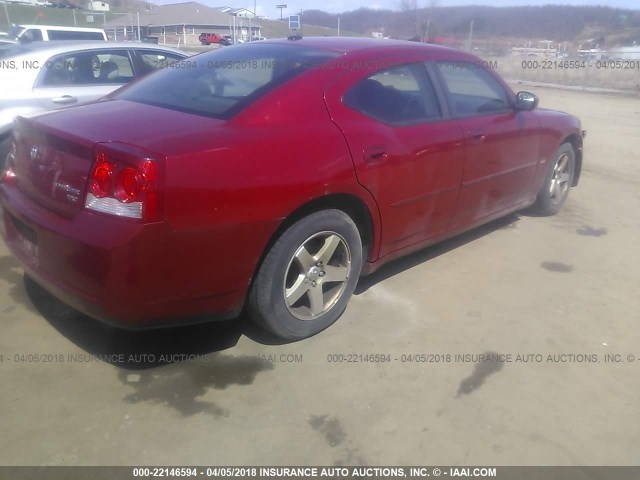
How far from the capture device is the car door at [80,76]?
5.34m

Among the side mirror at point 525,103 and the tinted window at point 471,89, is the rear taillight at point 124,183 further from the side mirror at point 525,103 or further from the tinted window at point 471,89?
the side mirror at point 525,103

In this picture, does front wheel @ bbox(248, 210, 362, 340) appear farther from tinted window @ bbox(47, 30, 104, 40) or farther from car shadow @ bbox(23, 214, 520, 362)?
tinted window @ bbox(47, 30, 104, 40)

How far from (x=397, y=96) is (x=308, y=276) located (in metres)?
1.29

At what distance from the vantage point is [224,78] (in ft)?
11.1

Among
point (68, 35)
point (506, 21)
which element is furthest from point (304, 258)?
point (506, 21)

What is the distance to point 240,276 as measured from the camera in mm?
2715

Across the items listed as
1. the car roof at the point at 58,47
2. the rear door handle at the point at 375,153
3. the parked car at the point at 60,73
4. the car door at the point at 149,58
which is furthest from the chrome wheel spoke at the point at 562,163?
the car roof at the point at 58,47

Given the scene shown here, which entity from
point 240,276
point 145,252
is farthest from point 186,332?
point 145,252

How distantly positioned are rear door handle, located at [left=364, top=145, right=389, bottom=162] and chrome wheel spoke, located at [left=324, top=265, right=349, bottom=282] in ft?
2.02

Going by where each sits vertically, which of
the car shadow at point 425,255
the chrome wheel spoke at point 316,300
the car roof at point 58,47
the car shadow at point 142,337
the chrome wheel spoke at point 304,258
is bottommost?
the car shadow at point 425,255

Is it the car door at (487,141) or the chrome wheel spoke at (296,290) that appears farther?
the car door at (487,141)

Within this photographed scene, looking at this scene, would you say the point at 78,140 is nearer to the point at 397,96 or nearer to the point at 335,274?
the point at 335,274

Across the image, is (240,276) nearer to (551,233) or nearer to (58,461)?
(58,461)

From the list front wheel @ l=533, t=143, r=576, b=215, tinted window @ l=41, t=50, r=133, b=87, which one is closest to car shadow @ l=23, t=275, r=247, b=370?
tinted window @ l=41, t=50, r=133, b=87
